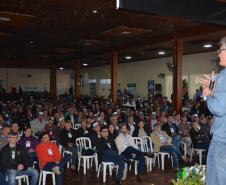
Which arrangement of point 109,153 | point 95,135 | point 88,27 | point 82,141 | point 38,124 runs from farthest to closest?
point 88,27
point 38,124
point 82,141
point 95,135
point 109,153

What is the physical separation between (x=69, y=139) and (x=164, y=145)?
2.10 meters

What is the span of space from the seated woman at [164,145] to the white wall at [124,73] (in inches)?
263

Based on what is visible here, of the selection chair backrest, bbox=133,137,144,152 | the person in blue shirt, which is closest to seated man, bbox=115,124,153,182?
chair backrest, bbox=133,137,144,152

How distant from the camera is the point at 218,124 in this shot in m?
1.78

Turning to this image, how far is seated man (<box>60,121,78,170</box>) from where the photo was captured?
257 inches

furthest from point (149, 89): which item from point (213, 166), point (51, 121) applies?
point (213, 166)

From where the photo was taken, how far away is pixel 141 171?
5.95m

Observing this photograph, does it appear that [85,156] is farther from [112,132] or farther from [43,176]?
[43,176]

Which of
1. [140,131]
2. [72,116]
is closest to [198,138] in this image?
[140,131]

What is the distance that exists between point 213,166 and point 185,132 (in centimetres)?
628

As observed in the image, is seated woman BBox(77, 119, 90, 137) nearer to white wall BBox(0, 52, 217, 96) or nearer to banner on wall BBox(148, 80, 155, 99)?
white wall BBox(0, 52, 217, 96)

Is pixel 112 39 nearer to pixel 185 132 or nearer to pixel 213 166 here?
pixel 185 132

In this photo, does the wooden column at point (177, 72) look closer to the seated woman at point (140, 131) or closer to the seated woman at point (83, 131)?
the seated woman at point (140, 131)

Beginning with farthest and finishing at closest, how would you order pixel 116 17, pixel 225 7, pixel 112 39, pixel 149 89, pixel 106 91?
pixel 106 91, pixel 149 89, pixel 112 39, pixel 116 17, pixel 225 7
